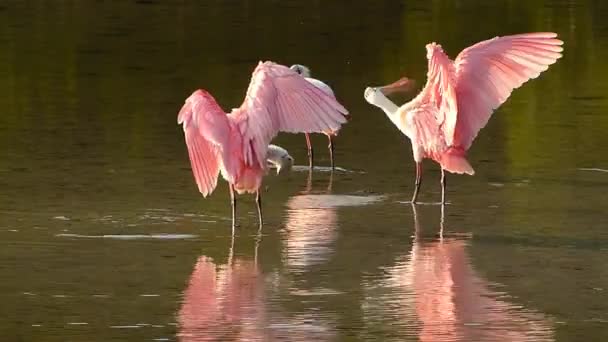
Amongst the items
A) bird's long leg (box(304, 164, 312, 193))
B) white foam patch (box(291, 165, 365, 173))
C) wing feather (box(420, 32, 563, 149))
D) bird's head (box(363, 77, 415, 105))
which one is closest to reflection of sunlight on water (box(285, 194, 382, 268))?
bird's long leg (box(304, 164, 312, 193))

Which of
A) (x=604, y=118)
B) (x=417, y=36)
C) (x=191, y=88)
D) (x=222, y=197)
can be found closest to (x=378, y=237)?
(x=222, y=197)

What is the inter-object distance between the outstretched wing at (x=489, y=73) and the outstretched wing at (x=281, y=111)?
52.0 inches

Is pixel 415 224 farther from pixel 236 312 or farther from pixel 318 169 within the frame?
pixel 236 312

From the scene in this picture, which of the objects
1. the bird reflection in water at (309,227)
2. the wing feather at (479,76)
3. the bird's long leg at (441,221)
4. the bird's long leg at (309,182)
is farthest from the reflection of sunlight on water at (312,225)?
the wing feather at (479,76)

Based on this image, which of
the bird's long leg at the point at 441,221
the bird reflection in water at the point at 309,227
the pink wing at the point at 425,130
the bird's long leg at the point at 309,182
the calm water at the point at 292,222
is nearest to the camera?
the calm water at the point at 292,222

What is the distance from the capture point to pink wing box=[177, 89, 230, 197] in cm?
1118

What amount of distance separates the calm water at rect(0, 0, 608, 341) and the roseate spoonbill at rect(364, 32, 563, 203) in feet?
1.17

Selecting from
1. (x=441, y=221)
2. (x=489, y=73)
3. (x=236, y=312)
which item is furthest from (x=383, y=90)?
(x=236, y=312)

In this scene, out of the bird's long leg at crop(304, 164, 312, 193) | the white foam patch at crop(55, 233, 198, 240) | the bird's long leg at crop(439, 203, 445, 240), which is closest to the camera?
the white foam patch at crop(55, 233, 198, 240)

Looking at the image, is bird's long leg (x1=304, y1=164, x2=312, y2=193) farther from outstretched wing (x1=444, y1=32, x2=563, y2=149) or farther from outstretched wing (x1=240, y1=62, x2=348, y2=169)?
outstretched wing (x1=240, y1=62, x2=348, y2=169)

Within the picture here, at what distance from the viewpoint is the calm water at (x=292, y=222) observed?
8898mm

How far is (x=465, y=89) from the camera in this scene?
12430 millimetres

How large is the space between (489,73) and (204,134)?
2187mm

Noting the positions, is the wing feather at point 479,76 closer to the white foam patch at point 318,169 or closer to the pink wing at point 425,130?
the pink wing at point 425,130
